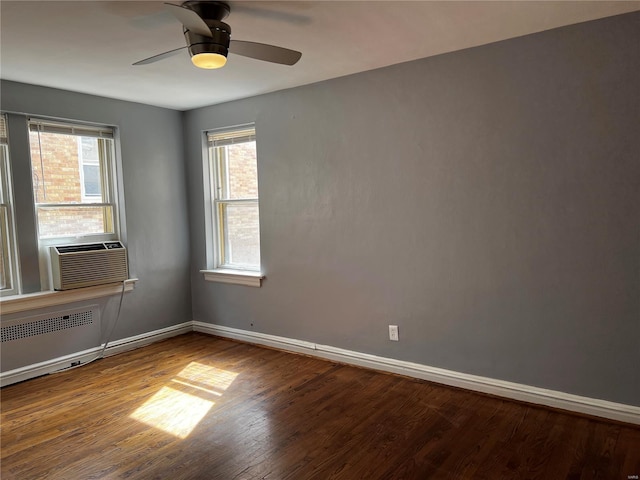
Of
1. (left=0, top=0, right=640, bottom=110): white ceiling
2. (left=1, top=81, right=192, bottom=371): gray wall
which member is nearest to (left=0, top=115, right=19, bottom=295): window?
(left=1, top=81, right=192, bottom=371): gray wall

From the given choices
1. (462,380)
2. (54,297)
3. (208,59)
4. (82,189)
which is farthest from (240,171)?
(462,380)

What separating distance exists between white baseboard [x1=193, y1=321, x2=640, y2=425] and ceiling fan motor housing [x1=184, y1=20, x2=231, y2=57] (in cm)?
251

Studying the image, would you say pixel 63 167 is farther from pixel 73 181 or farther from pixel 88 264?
pixel 88 264

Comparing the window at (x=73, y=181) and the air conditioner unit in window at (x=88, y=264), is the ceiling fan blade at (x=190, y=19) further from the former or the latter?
the air conditioner unit in window at (x=88, y=264)

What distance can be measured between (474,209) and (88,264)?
3179 mm

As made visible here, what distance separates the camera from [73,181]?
12.8 ft

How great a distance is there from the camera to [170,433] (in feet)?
8.66

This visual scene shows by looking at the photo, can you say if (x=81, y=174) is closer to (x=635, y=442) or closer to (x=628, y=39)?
(x=628, y=39)

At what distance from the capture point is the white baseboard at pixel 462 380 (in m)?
2.65

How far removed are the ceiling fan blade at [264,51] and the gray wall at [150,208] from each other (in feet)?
7.38

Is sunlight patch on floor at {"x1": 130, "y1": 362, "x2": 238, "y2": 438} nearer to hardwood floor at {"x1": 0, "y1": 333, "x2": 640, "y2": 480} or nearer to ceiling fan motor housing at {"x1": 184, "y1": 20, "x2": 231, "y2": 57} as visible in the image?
hardwood floor at {"x1": 0, "y1": 333, "x2": 640, "y2": 480}

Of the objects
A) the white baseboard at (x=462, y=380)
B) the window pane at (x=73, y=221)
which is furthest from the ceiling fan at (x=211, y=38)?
the white baseboard at (x=462, y=380)

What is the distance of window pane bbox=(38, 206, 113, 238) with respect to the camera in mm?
3730

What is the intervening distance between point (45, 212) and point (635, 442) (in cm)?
440
